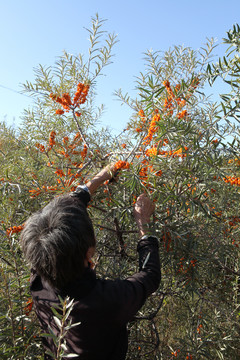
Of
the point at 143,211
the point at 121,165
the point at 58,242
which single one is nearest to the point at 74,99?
the point at 121,165

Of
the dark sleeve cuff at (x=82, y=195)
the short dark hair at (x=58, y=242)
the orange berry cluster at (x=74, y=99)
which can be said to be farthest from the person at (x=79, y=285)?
the orange berry cluster at (x=74, y=99)

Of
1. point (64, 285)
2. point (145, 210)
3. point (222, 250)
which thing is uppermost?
point (145, 210)

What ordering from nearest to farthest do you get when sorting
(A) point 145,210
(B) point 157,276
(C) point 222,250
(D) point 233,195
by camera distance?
(B) point 157,276, (A) point 145,210, (C) point 222,250, (D) point 233,195

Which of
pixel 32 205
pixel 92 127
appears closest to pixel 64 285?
pixel 32 205

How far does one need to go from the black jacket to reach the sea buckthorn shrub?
20cm

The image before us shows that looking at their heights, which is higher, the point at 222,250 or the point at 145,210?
the point at 145,210

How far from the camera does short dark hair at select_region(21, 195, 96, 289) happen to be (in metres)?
1.00

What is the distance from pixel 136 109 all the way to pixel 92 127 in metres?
0.59

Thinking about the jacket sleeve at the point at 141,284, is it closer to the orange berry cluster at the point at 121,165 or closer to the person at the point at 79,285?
the person at the point at 79,285

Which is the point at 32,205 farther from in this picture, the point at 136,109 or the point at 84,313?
the point at 84,313

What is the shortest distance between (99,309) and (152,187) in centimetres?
Result: 58

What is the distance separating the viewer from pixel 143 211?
129 centimetres

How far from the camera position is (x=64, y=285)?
107 centimetres

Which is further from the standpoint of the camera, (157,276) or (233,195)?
(233,195)
